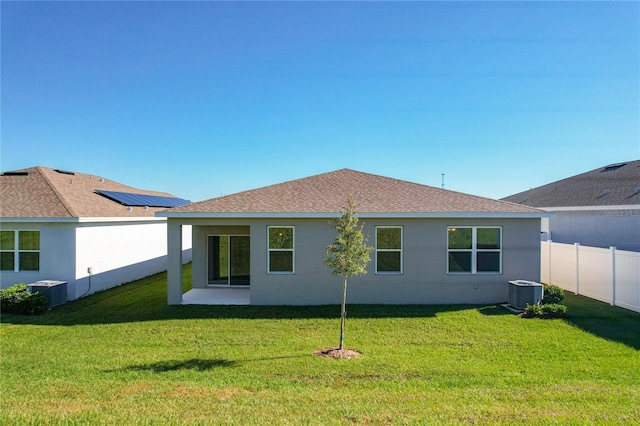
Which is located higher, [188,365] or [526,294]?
[526,294]

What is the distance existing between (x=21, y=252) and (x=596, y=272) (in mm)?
21100

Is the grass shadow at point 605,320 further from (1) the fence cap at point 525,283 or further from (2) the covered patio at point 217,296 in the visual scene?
(2) the covered patio at point 217,296

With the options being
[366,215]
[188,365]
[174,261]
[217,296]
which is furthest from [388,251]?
[174,261]

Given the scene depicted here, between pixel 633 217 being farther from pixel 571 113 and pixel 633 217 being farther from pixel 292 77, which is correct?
pixel 292 77

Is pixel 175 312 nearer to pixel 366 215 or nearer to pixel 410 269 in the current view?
pixel 366 215

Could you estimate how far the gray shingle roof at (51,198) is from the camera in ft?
42.1

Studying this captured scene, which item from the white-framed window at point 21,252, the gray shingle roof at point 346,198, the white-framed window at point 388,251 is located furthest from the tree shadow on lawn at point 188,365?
the white-framed window at point 21,252

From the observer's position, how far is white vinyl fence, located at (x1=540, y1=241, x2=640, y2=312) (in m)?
10.4

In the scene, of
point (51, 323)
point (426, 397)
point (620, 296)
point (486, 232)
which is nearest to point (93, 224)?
point (51, 323)


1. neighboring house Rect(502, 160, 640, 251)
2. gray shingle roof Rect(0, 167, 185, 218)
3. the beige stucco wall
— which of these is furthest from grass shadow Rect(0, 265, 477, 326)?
neighboring house Rect(502, 160, 640, 251)

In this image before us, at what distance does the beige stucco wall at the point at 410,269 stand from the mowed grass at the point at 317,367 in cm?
65

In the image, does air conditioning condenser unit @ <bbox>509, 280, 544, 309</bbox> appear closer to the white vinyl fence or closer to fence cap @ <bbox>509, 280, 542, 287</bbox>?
fence cap @ <bbox>509, 280, 542, 287</bbox>

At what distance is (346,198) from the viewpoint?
12.3m

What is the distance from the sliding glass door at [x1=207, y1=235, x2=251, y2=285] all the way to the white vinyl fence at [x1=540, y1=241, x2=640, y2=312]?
42.8ft
